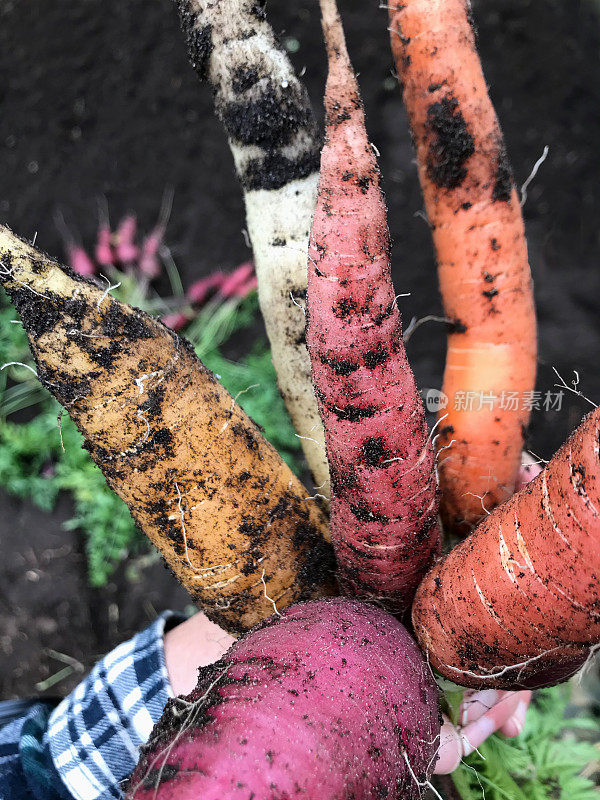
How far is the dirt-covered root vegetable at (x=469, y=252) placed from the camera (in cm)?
101

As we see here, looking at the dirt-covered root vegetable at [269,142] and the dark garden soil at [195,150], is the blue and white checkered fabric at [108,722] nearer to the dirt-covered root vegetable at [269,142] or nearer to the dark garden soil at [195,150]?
the dirt-covered root vegetable at [269,142]

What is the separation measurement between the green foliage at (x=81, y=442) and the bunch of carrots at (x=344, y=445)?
978mm

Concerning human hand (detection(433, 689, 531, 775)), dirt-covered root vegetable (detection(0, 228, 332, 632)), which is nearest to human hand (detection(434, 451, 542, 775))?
human hand (detection(433, 689, 531, 775))

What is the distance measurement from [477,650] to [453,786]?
57cm

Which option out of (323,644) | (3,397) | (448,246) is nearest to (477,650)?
(323,644)

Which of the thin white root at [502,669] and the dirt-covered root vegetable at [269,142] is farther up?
the dirt-covered root vegetable at [269,142]

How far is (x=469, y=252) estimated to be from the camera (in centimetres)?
108

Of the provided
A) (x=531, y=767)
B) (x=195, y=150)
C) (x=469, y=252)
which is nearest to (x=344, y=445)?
(x=469, y=252)

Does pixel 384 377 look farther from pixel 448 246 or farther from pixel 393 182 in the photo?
pixel 393 182

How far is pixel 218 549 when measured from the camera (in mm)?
923

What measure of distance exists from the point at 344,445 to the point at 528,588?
1.06ft

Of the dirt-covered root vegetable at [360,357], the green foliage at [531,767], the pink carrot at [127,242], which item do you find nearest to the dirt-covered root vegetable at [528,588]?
the dirt-covered root vegetable at [360,357]

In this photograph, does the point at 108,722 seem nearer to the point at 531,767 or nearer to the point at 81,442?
the point at 531,767

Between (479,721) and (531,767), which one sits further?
(531,767)
